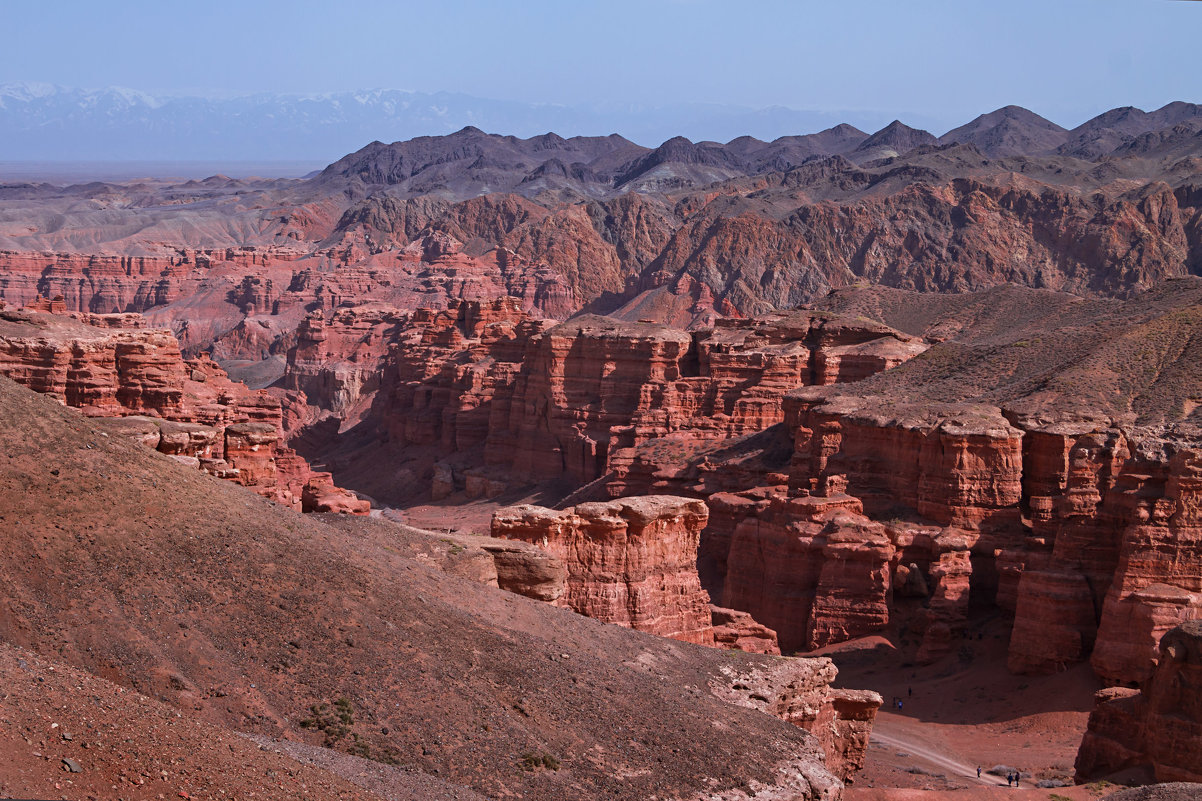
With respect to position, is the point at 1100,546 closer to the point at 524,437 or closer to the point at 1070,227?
the point at 524,437

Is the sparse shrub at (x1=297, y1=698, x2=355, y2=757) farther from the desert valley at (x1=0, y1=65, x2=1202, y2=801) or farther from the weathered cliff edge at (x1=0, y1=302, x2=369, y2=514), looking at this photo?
the weathered cliff edge at (x1=0, y1=302, x2=369, y2=514)

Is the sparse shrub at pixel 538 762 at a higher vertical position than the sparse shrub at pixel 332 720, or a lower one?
lower

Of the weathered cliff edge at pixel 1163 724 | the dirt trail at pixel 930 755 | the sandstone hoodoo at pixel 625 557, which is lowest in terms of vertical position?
the dirt trail at pixel 930 755

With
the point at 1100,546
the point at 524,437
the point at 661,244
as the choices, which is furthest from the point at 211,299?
the point at 1100,546

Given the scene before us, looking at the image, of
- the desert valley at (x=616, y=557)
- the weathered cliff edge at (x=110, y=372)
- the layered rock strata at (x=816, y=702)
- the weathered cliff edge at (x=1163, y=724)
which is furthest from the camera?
the weathered cliff edge at (x=110, y=372)

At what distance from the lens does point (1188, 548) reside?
1324 inches

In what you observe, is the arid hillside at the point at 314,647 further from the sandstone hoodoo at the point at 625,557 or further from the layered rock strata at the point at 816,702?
the sandstone hoodoo at the point at 625,557

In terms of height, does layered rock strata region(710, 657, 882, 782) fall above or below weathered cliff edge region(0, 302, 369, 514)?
below

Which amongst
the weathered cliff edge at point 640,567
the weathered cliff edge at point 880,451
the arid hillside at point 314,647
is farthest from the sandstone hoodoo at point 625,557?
the weathered cliff edge at point 880,451

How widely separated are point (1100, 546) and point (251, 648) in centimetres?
2428

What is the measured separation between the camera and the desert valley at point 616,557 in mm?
17375

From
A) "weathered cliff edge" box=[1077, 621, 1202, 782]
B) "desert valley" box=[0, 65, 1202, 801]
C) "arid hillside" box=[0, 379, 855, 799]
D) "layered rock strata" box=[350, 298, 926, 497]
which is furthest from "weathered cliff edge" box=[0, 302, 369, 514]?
"weathered cliff edge" box=[1077, 621, 1202, 782]

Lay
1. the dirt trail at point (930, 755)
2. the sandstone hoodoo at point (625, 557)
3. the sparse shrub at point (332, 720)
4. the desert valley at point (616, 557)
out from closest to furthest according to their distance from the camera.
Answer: the sparse shrub at point (332, 720)
the desert valley at point (616, 557)
the sandstone hoodoo at point (625, 557)
the dirt trail at point (930, 755)

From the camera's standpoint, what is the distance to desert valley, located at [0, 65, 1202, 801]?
17375mm
